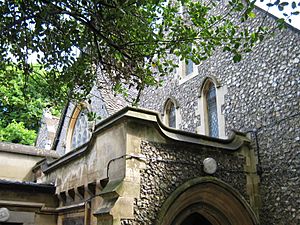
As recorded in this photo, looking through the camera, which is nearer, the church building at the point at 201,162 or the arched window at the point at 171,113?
the church building at the point at 201,162

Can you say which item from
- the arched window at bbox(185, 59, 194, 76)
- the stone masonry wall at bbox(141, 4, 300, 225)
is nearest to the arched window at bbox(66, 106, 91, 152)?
the arched window at bbox(185, 59, 194, 76)

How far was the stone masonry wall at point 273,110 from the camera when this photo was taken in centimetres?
748

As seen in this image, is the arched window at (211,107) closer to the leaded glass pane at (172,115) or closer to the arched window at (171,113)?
the arched window at (171,113)

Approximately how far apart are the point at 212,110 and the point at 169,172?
3.71 metres

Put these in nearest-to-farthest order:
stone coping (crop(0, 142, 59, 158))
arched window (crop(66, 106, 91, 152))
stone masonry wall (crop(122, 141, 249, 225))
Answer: stone masonry wall (crop(122, 141, 249, 225))
stone coping (crop(0, 142, 59, 158))
arched window (crop(66, 106, 91, 152))

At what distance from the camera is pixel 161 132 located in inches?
272

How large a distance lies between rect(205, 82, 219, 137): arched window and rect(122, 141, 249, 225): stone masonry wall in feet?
6.82

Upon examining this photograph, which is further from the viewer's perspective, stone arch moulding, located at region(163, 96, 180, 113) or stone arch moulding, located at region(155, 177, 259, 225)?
stone arch moulding, located at region(163, 96, 180, 113)

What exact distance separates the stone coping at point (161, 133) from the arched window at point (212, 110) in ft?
4.86

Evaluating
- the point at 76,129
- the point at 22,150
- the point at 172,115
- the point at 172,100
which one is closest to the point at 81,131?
the point at 76,129

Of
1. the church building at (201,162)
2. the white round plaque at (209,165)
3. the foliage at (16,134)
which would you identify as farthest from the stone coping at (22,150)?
the foliage at (16,134)

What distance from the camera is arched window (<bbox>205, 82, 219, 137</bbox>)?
389 inches

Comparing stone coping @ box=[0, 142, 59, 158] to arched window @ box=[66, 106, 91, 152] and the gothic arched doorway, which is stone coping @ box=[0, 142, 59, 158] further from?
the gothic arched doorway

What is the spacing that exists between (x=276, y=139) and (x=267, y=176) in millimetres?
821
